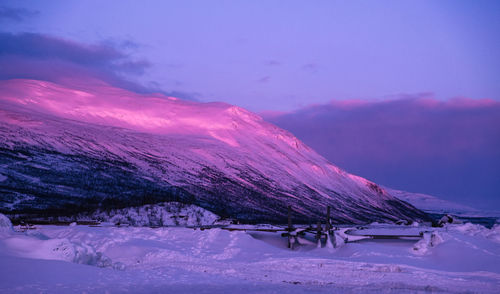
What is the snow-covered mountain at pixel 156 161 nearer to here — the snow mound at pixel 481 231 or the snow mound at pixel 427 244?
the snow mound at pixel 481 231

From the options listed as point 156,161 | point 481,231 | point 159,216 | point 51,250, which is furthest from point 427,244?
point 156,161

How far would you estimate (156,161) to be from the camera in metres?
73.8

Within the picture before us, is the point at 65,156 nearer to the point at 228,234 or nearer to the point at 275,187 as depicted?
the point at 275,187

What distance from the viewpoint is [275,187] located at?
262ft

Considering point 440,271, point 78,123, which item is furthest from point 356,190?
point 440,271

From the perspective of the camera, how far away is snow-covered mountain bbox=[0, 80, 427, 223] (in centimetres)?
5634

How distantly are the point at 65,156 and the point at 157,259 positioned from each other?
166 ft

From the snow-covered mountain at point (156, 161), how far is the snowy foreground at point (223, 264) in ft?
83.5

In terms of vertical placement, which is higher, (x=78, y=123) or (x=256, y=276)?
(x=78, y=123)

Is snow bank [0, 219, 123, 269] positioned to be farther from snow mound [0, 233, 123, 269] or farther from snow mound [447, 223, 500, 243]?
snow mound [447, 223, 500, 243]

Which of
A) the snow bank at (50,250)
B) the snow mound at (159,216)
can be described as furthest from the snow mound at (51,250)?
the snow mound at (159,216)

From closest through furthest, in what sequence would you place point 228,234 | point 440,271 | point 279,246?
point 440,271 → point 228,234 → point 279,246

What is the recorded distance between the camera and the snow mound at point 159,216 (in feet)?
125

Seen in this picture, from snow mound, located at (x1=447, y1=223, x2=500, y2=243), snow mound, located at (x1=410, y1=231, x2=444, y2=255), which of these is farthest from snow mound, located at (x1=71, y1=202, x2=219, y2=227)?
snow mound, located at (x1=410, y1=231, x2=444, y2=255)
